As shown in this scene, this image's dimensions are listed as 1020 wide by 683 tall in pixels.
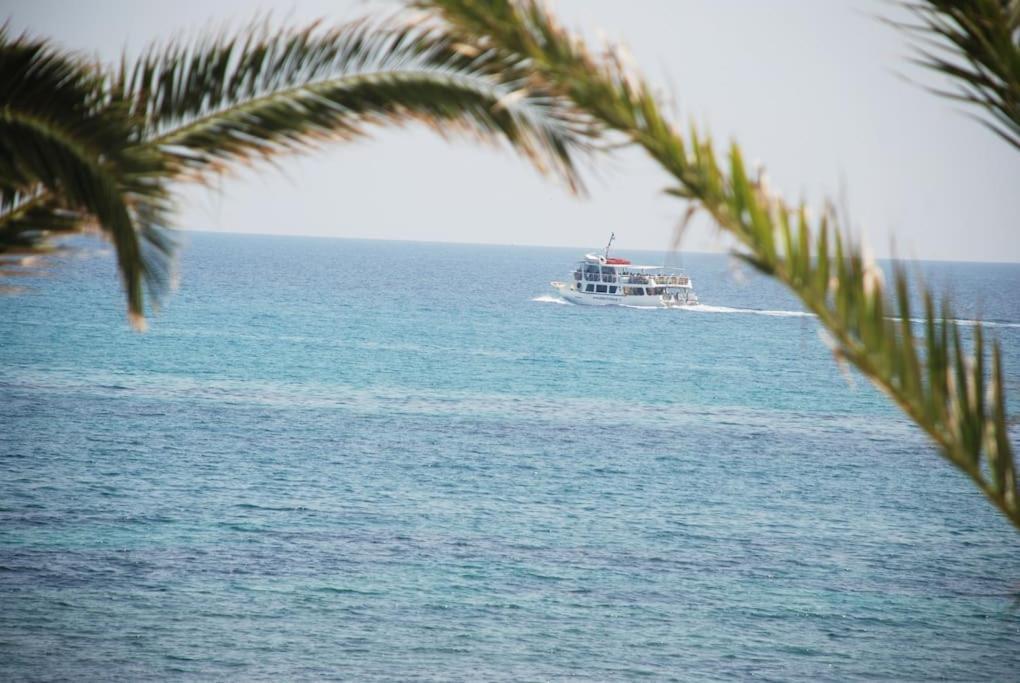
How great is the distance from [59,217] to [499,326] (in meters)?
97.8

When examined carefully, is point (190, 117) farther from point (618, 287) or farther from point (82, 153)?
point (618, 287)

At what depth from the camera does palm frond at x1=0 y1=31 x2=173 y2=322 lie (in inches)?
149

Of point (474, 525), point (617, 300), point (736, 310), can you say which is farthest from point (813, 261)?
point (736, 310)

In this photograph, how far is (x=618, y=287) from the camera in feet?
381

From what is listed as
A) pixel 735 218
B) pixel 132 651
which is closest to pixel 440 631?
pixel 132 651

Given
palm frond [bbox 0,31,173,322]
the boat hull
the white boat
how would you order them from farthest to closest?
the boat hull, the white boat, palm frond [bbox 0,31,173,322]

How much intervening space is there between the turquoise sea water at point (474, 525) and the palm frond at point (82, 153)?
0.78m

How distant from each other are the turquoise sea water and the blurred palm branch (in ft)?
2.53

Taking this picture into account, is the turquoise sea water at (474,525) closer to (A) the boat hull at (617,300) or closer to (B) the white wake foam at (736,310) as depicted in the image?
(A) the boat hull at (617,300)

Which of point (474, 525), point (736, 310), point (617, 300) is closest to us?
point (474, 525)

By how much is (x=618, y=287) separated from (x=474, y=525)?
8035cm

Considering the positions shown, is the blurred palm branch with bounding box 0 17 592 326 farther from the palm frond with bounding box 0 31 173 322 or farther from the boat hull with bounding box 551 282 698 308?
the boat hull with bounding box 551 282 698 308

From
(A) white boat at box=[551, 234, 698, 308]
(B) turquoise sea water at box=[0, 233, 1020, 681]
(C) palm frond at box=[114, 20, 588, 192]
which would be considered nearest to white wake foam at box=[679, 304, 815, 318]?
(A) white boat at box=[551, 234, 698, 308]

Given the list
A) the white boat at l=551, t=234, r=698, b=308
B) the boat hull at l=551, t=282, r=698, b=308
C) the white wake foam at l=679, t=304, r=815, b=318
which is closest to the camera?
the white boat at l=551, t=234, r=698, b=308
